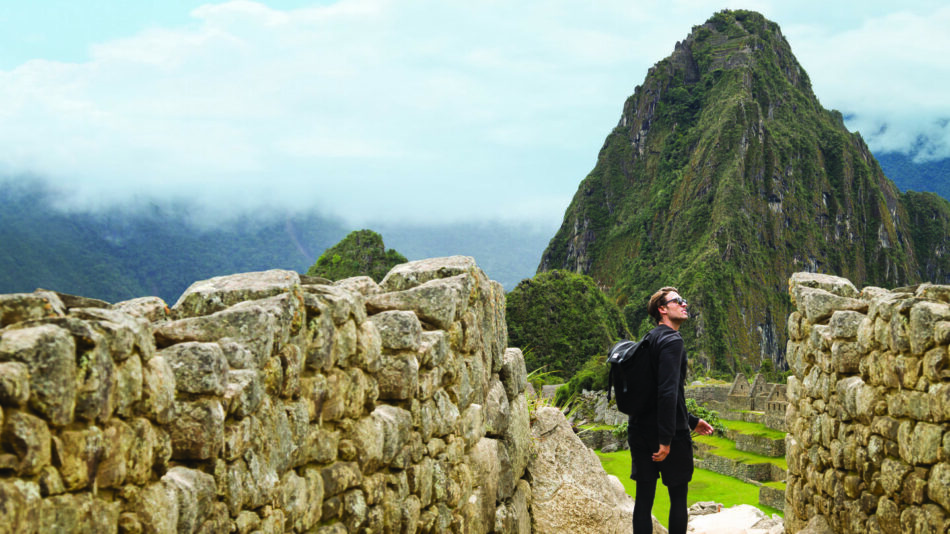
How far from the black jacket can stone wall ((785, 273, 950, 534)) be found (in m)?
1.46

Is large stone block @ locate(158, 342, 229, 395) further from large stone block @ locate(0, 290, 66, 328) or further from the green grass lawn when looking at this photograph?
the green grass lawn

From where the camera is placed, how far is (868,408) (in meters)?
6.49

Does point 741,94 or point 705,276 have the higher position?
point 741,94

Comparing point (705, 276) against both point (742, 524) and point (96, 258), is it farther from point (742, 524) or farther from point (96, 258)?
point (742, 524)

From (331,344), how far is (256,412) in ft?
2.54

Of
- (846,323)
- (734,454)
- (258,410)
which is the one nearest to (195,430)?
(258,410)

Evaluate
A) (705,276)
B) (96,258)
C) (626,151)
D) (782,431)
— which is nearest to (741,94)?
(626,151)

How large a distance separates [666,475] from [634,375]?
71 centimetres

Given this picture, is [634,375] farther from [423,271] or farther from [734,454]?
[734,454]

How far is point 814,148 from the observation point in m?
167

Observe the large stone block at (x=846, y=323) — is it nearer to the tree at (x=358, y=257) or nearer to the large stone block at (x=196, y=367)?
the large stone block at (x=196, y=367)

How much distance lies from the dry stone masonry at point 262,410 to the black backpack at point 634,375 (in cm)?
115

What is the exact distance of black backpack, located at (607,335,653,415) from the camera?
595cm

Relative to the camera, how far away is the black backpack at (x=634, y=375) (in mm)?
5949
